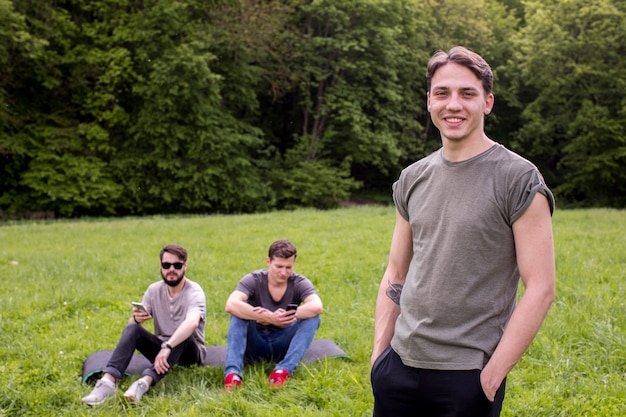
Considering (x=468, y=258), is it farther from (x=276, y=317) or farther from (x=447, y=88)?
(x=276, y=317)

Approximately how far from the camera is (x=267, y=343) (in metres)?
5.34

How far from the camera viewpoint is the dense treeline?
2241 centimetres

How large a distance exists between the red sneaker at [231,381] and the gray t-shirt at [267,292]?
690 mm

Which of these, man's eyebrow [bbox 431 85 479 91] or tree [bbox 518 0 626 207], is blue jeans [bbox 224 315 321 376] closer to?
man's eyebrow [bbox 431 85 479 91]

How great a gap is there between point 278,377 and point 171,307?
1.24 metres

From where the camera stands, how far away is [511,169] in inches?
78.7

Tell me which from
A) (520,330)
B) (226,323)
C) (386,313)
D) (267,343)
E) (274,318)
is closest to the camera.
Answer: (520,330)

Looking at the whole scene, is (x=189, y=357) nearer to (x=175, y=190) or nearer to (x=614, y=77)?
(x=175, y=190)

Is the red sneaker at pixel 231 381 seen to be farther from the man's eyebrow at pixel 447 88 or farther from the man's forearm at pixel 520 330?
the man's eyebrow at pixel 447 88

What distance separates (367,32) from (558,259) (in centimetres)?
2053

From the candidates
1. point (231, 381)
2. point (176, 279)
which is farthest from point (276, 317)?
point (176, 279)

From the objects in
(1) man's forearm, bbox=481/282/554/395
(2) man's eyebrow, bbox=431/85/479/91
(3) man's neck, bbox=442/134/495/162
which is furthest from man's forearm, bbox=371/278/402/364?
(2) man's eyebrow, bbox=431/85/479/91

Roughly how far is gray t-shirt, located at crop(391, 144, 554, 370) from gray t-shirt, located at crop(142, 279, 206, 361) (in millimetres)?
3471

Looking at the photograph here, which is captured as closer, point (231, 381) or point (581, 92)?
point (231, 381)
